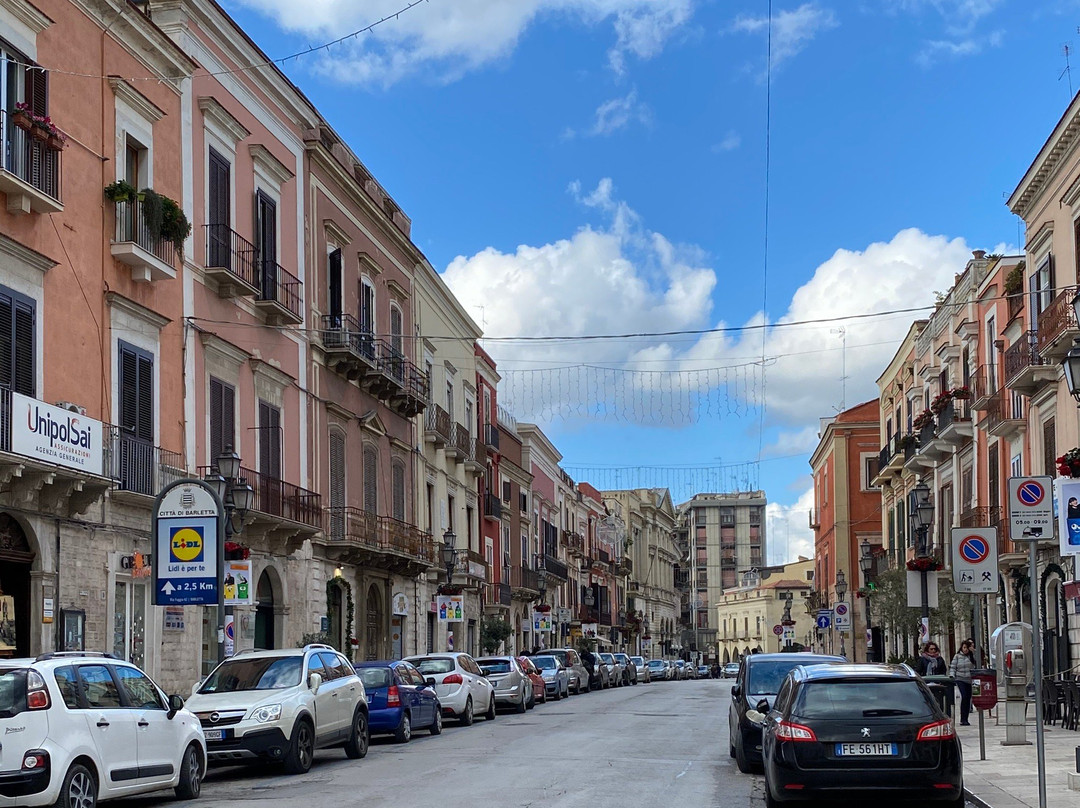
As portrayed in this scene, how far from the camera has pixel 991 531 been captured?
16.8m

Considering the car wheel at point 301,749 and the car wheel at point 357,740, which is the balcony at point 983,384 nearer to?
the car wheel at point 357,740

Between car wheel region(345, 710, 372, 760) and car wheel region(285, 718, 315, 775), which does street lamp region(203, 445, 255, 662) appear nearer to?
car wheel region(345, 710, 372, 760)

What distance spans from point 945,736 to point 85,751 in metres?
7.51

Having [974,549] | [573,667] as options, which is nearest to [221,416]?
[974,549]

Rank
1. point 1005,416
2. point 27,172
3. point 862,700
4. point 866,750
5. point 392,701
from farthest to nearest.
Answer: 1. point 1005,416
2. point 392,701
3. point 27,172
4. point 862,700
5. point 866,750

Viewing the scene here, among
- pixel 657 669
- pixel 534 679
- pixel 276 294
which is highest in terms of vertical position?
pixel 276 294

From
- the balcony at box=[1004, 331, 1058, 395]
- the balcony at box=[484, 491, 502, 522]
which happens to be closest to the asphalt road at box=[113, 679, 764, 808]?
the balcony at box=[1004, 331, 1058, 395]

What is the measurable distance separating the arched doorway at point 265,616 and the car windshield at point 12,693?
58.5 ft

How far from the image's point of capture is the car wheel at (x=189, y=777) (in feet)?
48.5

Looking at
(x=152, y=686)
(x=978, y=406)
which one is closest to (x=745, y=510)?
(x=978, y=406)

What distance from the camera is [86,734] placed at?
41.8ft

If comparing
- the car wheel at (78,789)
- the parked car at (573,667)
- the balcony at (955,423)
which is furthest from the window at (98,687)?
the parked car at (573,667)

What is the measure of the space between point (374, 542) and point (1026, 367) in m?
16.5

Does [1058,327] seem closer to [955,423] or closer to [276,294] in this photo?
[955,423]
